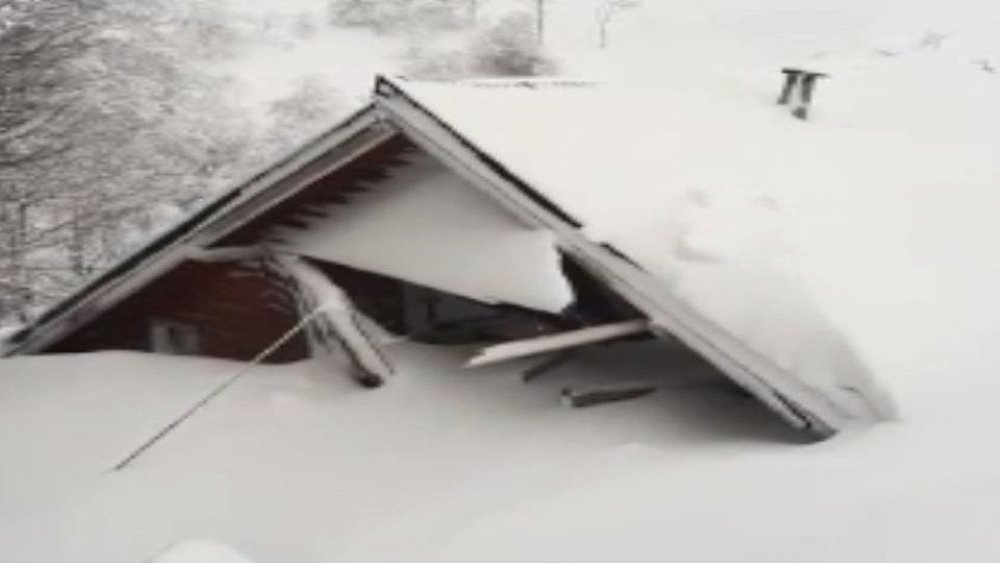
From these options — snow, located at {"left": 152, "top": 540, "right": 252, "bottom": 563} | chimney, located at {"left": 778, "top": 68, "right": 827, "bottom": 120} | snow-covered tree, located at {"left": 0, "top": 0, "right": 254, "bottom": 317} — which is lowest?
snow-covered tree, located at {"left": 0, "top": 0, "right": 254, "bottom": 317}

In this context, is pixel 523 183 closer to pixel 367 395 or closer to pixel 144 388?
pixel 367 395

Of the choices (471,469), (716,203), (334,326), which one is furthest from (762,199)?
(334,326)

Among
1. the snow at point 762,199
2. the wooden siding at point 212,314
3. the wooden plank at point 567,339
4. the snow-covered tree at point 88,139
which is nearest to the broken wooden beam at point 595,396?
the wooden plank at point 567,339

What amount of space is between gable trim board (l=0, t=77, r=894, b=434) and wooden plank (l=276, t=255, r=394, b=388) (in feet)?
2.15

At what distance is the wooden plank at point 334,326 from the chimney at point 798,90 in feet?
19.0

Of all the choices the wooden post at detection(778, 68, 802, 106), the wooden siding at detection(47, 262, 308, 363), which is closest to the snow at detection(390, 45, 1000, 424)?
the wooden post at detection(778, 68, 802, 106)

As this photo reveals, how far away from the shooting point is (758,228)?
702 centimetres

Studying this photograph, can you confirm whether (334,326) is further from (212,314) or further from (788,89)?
(788,89)

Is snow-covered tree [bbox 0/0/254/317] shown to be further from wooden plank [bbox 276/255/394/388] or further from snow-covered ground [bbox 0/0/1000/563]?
wooden plank [bbox 276/255/394/388]

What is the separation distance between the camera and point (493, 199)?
786cm

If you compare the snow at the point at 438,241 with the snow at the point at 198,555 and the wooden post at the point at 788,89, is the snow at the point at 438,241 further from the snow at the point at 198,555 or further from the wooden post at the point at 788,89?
the wooden post at the point at 788,89

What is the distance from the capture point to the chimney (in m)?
11.5

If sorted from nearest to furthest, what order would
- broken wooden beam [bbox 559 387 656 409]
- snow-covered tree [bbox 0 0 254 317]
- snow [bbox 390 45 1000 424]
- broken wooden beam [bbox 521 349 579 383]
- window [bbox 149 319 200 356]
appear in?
snow [bbox 390 45 1000 424]
broken wooden beam [bbox 559 387 656 409]
broken wooden beam [bbox 521 349 579 383]
window [bbox 149 319 200 356]
snow-covered tree [bbox 0 0 254 317]

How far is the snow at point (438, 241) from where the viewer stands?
7129mm
